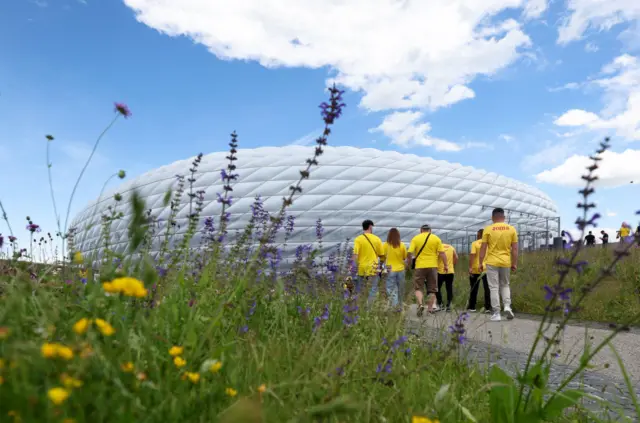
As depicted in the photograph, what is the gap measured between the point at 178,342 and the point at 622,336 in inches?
278

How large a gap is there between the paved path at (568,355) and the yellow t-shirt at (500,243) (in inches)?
42.5

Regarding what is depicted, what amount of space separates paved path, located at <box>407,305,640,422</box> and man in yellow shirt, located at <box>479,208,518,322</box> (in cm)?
69

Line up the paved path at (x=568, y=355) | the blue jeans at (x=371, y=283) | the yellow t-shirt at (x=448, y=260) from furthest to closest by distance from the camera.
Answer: the yellow t-shirt at (x=448, y=260), the blue jeans at (x=371, y=283), the paved path at (x=568, y=355)

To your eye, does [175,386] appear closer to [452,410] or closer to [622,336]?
[452,410]

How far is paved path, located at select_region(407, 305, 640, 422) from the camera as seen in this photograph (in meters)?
3.54

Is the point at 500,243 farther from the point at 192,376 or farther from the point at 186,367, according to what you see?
the point at 192,376

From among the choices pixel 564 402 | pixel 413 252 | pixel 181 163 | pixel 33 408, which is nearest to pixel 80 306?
pixel 33 408

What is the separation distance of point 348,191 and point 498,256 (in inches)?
1166

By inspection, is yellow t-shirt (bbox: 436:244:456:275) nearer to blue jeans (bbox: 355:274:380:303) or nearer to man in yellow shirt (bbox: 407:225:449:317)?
man in yellow shirt (bbox: 407:225:449:317)

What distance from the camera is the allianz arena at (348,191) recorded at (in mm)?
36625

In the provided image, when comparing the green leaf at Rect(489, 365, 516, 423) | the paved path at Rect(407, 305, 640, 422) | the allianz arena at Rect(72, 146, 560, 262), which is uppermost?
the allianz arena at Rect(72, 146, 560, 262)

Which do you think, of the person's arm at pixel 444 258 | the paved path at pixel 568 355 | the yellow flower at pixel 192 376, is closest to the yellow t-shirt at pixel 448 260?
the person's arm at pixel 444 258

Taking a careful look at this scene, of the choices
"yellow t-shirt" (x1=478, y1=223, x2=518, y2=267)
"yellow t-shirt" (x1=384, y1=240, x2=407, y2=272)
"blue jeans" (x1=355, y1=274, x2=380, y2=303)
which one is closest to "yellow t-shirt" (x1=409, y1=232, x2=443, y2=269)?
"yellow t-shirt" (x1=384, y1=240, x2=407, y2=272)

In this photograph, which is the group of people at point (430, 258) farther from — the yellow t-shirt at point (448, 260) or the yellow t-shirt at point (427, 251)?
the yellow t-shirt at point (448, 260)
